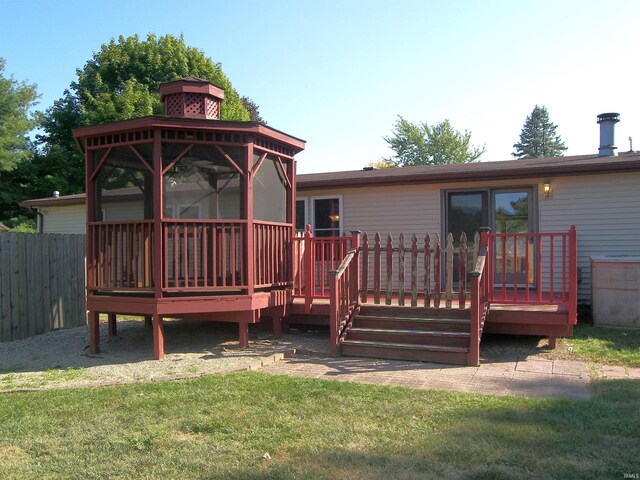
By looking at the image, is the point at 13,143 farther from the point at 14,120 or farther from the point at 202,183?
the point at 202,183

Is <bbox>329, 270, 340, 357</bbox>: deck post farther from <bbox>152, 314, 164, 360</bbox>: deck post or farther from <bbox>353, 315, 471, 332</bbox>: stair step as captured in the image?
<bbox>152, 314, 164, 360</bbox>: deck post

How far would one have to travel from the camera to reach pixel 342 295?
709 cm

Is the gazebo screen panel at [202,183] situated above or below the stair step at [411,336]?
above

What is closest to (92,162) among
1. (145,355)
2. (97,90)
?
(145,355)

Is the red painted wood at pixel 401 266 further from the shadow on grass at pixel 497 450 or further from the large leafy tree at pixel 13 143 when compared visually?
the large leafy tree at pixel 13 143

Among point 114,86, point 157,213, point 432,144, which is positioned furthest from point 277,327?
point 432,144

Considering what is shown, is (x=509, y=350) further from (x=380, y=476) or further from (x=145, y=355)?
(x=145, y=355)

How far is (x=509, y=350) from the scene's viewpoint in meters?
7.14

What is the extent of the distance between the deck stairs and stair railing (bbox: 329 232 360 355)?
0.12m

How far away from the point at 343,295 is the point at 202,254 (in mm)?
1957

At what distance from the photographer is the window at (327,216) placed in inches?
446

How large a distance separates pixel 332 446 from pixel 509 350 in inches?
166

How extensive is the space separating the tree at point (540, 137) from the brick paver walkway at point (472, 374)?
72.3 m

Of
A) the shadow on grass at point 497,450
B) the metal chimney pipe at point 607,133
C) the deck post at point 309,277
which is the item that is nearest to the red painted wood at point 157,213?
the deck post at point 309,277
